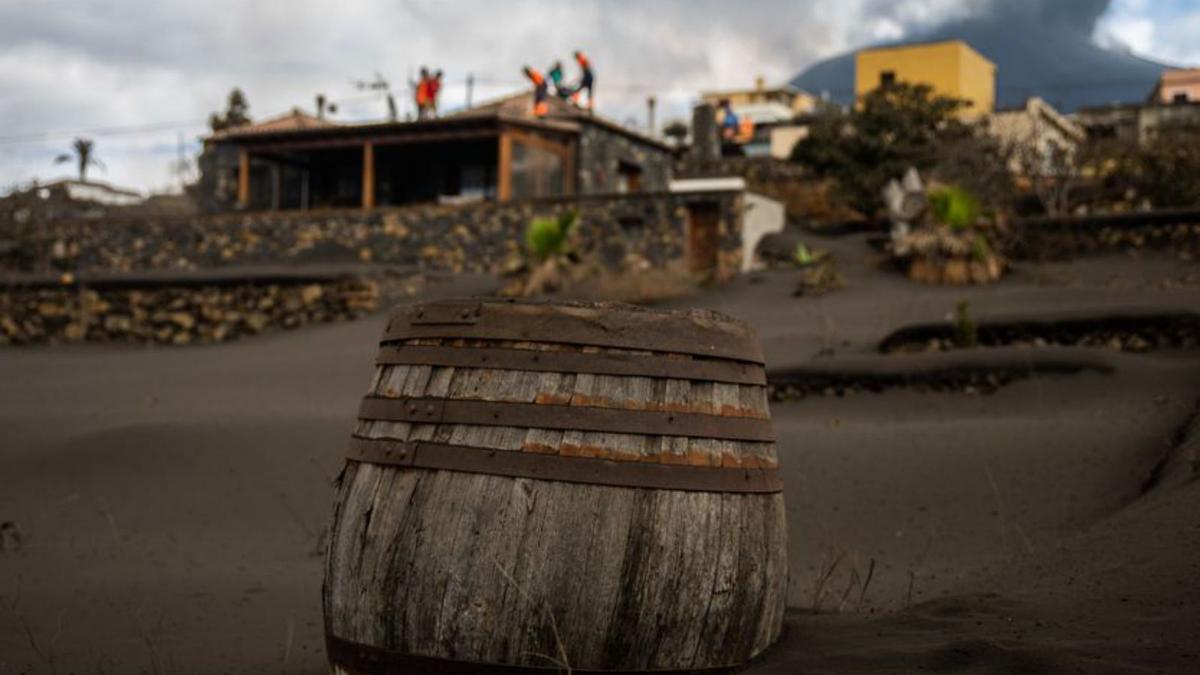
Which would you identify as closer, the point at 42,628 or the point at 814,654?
the point at 814,654

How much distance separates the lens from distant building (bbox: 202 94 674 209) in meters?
29.1

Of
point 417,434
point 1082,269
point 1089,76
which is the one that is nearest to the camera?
point 417,434

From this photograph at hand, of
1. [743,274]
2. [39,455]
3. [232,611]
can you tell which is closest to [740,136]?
[743,274]

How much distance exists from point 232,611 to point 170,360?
1399 cm

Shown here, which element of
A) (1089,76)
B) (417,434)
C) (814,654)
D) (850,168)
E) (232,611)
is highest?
(1089,76)

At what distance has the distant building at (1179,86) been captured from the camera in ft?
Result: 180

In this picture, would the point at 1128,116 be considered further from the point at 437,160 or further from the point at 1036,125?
the point at 437,160

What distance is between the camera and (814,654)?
3.50 m

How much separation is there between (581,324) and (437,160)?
1192 inches

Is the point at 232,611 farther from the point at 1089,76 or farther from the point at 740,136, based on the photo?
the point at 1089,76

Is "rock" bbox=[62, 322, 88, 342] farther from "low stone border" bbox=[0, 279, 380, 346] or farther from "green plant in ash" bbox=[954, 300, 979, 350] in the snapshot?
"green plant in ash" bbox=[954, 300, 979, 350]

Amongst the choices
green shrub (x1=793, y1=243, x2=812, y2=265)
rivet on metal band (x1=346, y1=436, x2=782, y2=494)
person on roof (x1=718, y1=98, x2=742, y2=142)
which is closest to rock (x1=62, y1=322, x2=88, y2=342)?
green shrub (x1=793, y1=243, x2=812, y2=265)

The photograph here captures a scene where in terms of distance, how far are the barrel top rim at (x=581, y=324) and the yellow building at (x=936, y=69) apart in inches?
1772

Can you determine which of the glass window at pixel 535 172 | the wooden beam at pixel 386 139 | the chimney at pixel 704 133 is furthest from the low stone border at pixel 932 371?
the chimney at pixel 704 133
